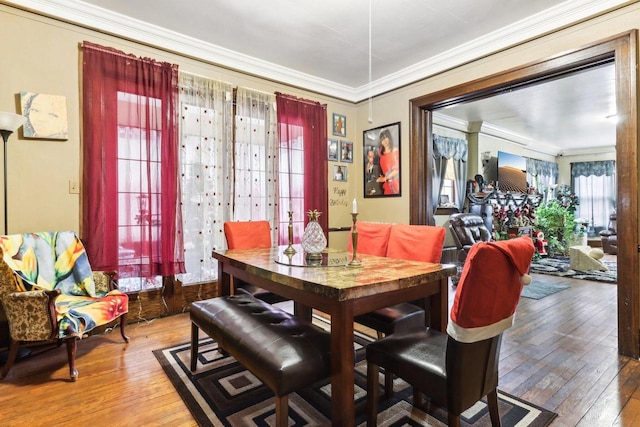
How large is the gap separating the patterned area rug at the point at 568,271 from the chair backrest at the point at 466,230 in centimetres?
108

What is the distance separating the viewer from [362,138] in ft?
15.6

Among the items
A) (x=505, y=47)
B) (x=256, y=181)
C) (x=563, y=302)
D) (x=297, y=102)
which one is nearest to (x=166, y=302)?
(x=256, y=181)

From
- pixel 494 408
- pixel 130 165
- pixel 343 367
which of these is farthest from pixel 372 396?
pixel 130 165

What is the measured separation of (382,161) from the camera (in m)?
4.43

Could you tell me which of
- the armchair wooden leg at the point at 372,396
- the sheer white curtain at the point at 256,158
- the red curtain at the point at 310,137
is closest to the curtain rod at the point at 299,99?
the red curtain at the point at 310,137

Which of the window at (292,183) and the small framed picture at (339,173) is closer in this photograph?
the window at (292,183)

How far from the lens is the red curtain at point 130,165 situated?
9.34 ft

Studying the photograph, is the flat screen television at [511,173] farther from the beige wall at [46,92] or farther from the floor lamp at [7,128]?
the floor lamp at [7,128]

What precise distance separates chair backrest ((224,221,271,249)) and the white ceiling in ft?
6.05

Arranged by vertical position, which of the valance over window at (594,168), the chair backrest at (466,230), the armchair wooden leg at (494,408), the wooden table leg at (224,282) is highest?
the valance over window at (594,168)

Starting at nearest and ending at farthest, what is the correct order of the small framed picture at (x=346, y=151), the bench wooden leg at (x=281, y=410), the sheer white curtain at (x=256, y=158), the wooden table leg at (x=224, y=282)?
the bench wooden leg at (x=281, y=410) < the wooden table leg at (x=224, y=282) < the sheer white curtain at (x=256, y=158) < the small framed picture at (x=346, y=151)

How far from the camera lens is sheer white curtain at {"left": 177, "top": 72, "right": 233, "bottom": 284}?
3367 millimetres

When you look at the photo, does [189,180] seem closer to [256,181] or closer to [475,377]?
[256,181]

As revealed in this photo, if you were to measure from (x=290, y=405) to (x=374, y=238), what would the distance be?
4.63 ft
